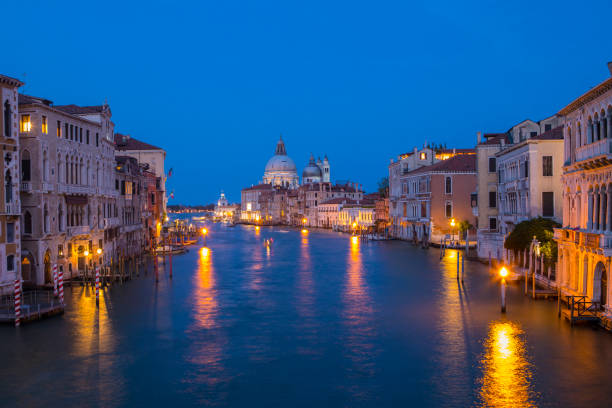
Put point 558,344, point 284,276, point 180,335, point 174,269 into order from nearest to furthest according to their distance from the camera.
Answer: point 558,344 < point 180,335 < point 284,276 < point 174,269

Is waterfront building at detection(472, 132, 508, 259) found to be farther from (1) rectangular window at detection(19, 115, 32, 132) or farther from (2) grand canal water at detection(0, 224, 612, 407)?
(1) rectangular window at detection(19, 115, 32, 132)

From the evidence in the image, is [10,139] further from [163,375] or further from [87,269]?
[163,375]

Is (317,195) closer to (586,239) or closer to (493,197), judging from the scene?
(493,197)

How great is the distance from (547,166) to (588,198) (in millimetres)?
10597

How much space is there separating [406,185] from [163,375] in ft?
189

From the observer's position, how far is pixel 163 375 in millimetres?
16094

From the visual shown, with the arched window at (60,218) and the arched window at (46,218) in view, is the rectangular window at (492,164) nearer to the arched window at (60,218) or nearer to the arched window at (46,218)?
the arched window at (60,218)

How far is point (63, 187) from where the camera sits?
30.1 meters

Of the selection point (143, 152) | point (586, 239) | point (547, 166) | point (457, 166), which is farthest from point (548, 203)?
point (143, 152)

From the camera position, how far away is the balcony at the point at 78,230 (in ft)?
102

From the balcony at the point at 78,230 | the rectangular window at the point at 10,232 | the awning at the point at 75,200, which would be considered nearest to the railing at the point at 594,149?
the rectangular window at the point at 10,232

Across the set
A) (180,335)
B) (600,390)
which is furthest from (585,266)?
(180,335)

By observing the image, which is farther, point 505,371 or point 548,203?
point 548,203

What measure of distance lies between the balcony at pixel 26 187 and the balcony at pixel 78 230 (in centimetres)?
404
